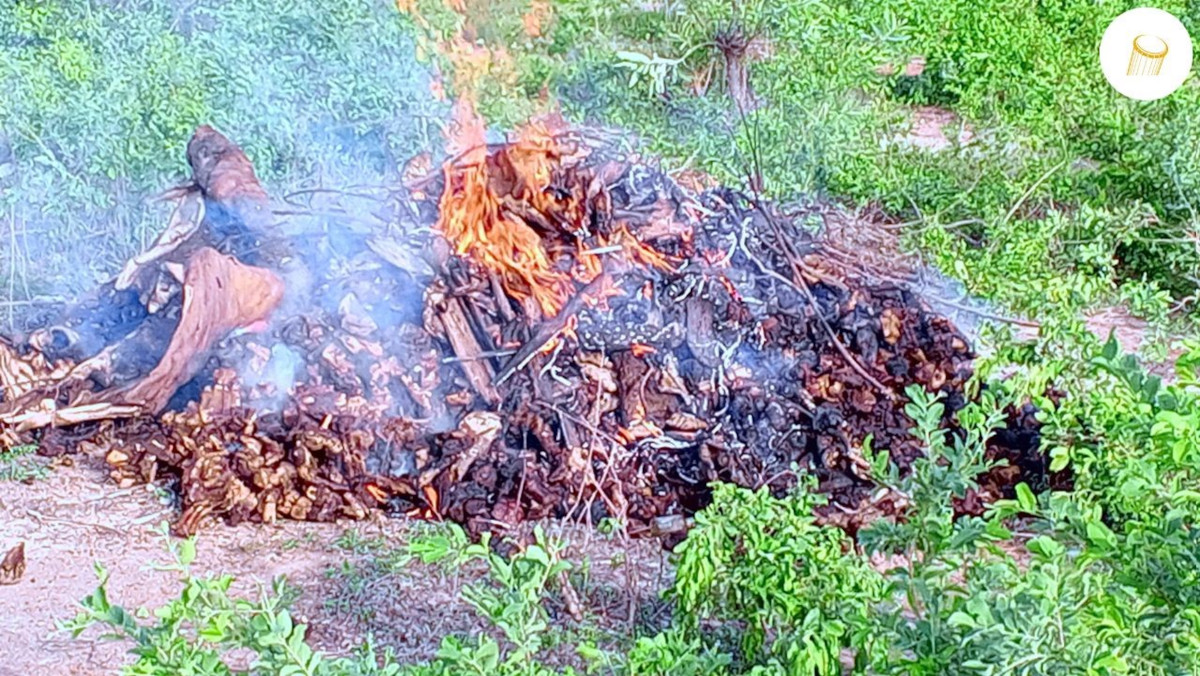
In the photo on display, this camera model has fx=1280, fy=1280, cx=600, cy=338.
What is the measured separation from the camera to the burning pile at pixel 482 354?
14.3 ft

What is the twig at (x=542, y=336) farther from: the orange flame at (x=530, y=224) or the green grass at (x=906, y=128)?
the green grass at (x=906, y=128)

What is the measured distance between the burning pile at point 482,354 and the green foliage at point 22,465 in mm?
96

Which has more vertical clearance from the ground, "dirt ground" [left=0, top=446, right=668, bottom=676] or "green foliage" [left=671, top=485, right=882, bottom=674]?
"green foliage" [left=671, top=485, right=882, bottom=674]

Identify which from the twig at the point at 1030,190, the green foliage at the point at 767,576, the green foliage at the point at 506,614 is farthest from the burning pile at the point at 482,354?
the green foliage at the point at 506,614

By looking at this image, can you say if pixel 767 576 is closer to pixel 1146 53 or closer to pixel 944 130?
pixel 1146 53

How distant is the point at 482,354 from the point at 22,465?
170 centimetres

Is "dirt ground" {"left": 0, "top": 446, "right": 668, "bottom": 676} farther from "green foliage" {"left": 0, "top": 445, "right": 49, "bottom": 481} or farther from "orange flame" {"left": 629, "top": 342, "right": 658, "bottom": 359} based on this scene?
"orange flame" {"left": 629, "top": 342, "right": 658, "bottom": 359}

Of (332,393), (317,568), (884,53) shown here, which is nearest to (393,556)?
(317,568)

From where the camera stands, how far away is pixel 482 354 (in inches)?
188

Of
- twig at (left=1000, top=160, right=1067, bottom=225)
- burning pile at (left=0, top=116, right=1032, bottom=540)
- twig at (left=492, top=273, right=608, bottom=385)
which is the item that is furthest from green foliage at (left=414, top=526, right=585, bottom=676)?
twig at (left=1000, top=160, right=1067, bottom=225)

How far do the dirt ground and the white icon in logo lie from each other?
3908 mm

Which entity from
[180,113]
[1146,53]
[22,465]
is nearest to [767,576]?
[22,465]

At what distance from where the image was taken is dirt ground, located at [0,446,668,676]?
11.5 feet

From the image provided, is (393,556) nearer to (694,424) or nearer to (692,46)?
(694,424)
